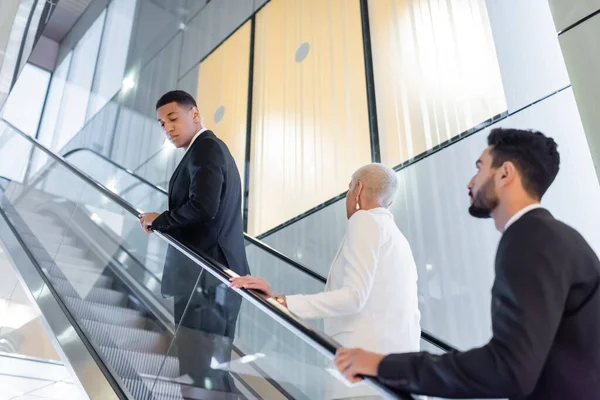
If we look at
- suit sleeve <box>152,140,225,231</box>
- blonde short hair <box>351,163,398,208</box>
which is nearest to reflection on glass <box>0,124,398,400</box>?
suit sleeve <box>152,140,225,231</box>

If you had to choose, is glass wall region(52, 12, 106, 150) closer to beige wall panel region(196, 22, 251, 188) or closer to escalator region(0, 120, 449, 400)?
beige wall panel region(196, 22, 251, 188)

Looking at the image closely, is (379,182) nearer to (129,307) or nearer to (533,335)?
(533,335)

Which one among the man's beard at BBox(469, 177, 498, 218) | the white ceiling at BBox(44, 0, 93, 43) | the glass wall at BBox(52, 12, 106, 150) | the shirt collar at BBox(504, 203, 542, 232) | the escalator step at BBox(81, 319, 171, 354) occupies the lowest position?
the escalator step at BBox(81, 319, 171, 354)

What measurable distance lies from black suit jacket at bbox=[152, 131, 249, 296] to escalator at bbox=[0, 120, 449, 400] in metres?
0.09

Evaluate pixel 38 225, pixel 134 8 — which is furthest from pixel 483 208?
pixel 134 8

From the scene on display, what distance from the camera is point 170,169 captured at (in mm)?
8641

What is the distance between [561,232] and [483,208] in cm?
25

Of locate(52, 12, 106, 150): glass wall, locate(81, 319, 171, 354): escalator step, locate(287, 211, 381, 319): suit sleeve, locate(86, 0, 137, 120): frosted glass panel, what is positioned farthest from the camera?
locate(52, 12, 106, 150): glass wall

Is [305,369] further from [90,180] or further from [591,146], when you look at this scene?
[90,180]

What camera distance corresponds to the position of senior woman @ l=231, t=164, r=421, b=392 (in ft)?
6.23

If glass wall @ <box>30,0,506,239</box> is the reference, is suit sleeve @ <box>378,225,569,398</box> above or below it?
below

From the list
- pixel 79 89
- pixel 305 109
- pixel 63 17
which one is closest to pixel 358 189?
pixel 305 109

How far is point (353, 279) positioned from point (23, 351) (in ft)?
20.2

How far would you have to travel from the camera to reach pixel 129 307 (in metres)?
3.95
